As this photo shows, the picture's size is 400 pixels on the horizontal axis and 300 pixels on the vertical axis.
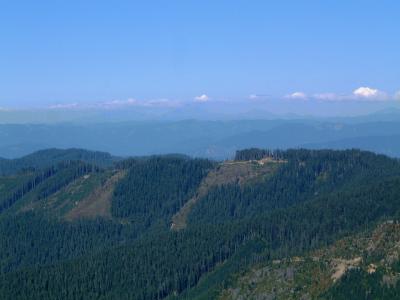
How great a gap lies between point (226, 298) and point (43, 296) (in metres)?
59.1

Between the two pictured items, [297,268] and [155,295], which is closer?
[297,268]

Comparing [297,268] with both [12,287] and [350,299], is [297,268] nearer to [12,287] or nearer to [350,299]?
[350,299]

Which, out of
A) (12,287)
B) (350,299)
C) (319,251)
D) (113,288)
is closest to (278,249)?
(319,251)

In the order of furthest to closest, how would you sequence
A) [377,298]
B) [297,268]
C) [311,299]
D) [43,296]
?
[43,296], [297,268], [311,299], [377,298]

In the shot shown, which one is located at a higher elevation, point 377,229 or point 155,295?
point 377,229

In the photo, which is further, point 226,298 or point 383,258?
point 226,298

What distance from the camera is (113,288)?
198m

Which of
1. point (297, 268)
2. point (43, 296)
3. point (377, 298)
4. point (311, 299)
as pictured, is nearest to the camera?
point (377, 298)

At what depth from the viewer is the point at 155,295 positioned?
192 metres

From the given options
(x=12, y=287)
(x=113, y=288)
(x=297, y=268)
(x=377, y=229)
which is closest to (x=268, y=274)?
(x=297, y=268)

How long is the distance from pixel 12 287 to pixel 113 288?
2930 centimetres

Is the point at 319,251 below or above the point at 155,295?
above

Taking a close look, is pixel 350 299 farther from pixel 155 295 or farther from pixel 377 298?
pixel 155 295

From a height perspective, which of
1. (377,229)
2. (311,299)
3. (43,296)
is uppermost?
(377,229)
